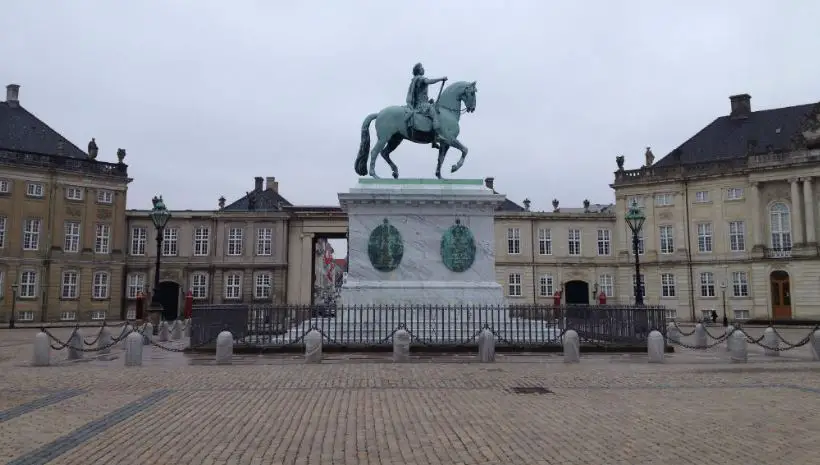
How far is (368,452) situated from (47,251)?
51418mm

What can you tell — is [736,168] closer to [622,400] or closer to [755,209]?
[755,209]

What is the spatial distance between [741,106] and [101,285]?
57792 mm

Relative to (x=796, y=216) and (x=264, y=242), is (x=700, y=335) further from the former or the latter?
(x=264, y=242)

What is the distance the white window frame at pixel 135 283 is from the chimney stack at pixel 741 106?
55.5 metres

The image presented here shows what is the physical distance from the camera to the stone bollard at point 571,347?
55.6ft

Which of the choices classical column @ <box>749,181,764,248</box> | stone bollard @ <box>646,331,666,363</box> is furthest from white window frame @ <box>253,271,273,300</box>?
stone bollard @ <box>646,331,666,363</box>

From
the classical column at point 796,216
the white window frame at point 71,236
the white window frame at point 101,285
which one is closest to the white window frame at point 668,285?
the classical column at point 796,216

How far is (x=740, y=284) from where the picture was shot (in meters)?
50.8

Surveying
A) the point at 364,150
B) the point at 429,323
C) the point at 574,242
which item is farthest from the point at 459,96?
the point at 574,242

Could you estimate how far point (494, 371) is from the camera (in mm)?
15148

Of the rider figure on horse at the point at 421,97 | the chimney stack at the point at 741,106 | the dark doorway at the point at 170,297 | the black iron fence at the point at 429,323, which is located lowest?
the black iron fence at the point at 429,323

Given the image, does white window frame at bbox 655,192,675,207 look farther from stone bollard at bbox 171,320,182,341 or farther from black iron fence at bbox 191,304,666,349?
stone bollard at bbox 171,320,182,341

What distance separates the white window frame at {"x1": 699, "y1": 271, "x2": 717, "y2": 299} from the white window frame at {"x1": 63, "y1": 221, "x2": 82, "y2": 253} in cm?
5147

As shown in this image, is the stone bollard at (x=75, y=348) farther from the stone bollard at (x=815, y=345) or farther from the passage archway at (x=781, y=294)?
the passage archway at (x=781, y=294)
